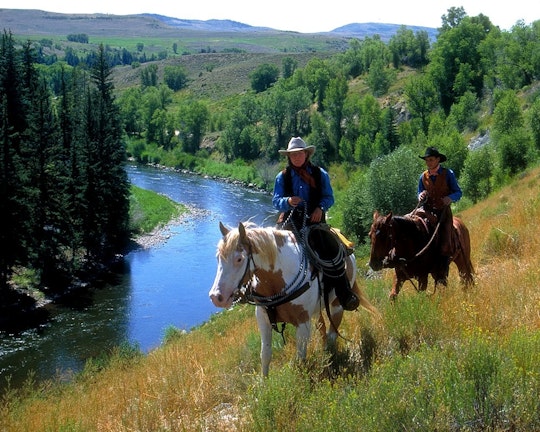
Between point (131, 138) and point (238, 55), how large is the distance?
99.6 metres

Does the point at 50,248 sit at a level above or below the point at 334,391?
below

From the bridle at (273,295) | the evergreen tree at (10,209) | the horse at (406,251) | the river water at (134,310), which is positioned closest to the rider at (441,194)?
the horse at (406,251)

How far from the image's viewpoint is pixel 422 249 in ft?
30.5

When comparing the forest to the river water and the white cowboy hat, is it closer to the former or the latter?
the river water

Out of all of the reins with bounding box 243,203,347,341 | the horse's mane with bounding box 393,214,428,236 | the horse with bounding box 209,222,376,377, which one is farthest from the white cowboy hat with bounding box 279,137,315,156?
the horse's mane with bounding box 393,214,428,236

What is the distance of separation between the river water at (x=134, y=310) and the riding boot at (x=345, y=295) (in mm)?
8837

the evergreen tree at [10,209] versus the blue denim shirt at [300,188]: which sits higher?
the blue denim shirt at [300,188]

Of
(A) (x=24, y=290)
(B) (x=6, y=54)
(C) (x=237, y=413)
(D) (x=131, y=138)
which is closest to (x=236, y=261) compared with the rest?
(C) (x=237, y=413)

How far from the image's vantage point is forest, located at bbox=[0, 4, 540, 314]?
116 ft

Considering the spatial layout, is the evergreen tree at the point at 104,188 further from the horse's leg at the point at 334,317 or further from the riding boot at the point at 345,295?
the riding boot at the point at 345,295

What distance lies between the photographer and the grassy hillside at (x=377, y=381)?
4.50 m

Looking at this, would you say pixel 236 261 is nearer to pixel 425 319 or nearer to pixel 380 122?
pixel 425 319

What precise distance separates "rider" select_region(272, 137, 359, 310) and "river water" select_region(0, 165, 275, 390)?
887 cm

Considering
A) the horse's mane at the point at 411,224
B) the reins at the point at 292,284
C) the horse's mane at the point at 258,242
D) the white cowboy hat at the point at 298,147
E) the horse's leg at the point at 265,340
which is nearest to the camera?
the horse's mane at the point at 258,242
